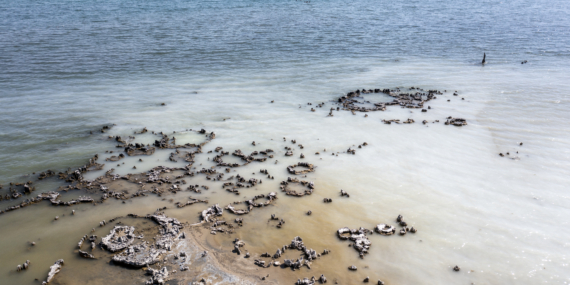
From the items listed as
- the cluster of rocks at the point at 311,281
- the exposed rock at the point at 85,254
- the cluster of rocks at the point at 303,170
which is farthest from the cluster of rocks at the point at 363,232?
the exposed rock at the point at 85,254

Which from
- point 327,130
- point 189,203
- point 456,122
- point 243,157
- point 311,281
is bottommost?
point 311,281

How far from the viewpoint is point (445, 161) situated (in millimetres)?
13008

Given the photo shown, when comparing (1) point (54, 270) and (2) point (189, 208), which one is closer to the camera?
(1) point (54, 270)

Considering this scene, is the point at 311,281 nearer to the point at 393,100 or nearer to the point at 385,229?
the point at 385,229

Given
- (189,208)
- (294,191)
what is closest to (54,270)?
(189,208)

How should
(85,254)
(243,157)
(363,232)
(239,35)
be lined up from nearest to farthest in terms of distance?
1. (85,254)
2. (363,232)
3. (243,157)
4. (239,35)

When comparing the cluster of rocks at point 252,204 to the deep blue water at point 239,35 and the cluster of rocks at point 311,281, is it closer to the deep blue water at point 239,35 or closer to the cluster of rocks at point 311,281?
the cluster of rocks at point 311,281

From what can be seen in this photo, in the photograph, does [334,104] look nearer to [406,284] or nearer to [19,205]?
[406,284]

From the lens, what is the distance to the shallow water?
8992 millimetres

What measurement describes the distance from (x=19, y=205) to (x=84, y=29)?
2916 centimetres

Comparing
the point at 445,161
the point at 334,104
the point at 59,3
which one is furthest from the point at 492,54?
the point at 59,3

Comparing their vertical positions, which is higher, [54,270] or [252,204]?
[252,204]

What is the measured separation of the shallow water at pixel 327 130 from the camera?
29.5 feet

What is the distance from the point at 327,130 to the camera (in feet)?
51.2
